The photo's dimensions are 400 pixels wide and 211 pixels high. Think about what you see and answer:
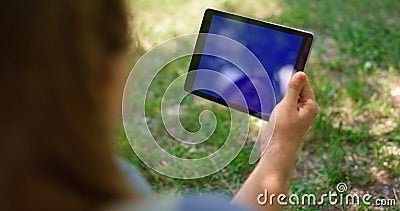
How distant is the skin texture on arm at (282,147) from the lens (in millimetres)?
915

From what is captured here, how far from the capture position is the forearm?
2.97 ft

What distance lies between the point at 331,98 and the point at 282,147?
1.14 m

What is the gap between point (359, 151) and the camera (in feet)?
5.92

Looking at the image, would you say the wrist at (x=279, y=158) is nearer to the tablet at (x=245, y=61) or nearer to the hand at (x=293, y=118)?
the hand at (x=293, y=118)

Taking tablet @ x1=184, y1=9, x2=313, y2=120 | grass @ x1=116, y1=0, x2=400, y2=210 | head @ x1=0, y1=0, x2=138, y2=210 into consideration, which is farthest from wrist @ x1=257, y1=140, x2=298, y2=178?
grass @ x1=116, y1=0, x2=400, y2=210

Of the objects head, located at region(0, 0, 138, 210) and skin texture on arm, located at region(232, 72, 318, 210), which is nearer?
head, located at region(0, 0, 138, 210)

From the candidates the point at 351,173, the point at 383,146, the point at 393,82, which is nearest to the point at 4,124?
the point at 351,173

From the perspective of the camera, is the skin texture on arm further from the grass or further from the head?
the grass

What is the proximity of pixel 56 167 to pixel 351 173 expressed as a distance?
1346mm

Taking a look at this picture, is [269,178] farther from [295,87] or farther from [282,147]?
[295,87]

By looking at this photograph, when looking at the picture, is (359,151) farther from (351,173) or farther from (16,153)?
(16,153)

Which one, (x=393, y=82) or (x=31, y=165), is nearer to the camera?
(x=31, y=165)

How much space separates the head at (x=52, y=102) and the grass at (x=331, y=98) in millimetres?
1172

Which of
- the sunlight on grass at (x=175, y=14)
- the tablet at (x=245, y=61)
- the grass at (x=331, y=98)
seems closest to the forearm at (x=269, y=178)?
the tablet at (x=245, y=61)
